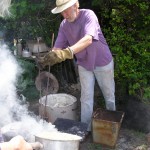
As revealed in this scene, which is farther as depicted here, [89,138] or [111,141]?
[89,138]

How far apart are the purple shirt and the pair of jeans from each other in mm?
140

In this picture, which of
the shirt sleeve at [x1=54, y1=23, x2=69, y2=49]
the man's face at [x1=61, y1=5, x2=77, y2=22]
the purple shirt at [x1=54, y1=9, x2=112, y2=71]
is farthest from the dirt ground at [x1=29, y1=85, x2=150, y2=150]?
the man's face at [x1=61, y1=5, x2=77, y2=22]

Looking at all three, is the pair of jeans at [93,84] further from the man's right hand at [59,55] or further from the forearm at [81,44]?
the man's right hand at [59,55]

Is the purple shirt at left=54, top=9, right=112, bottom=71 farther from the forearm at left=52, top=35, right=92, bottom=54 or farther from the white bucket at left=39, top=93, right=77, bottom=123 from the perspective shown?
the white bucket at left=39, top=93, right=77, bottom=123

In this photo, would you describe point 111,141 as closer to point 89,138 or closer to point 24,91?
point 89,138

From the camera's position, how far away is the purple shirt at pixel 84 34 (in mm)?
4926

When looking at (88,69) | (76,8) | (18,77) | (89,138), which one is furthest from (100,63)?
(18,77)

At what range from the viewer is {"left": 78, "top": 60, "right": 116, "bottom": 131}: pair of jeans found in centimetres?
549

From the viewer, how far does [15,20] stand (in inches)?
299

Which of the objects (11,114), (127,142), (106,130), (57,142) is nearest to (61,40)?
(11,114)

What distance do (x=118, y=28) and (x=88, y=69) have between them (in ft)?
5.07

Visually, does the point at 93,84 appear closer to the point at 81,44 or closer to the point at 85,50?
the point at 85,50

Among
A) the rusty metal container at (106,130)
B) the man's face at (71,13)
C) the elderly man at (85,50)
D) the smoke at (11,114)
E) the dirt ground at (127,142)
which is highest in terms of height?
the man's face at (71,13)

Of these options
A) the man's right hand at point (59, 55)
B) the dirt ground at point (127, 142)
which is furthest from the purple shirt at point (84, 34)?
the dirt ground at point (127, 142)
